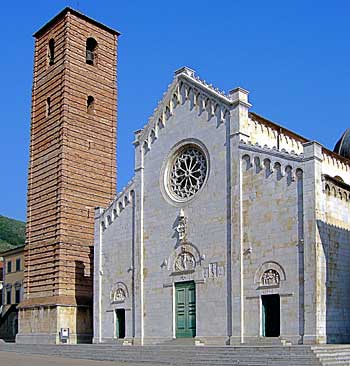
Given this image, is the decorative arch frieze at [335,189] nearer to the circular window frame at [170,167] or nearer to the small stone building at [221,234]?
the small stone building at [221,234]

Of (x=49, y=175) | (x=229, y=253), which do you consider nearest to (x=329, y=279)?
(x=229, y=253)

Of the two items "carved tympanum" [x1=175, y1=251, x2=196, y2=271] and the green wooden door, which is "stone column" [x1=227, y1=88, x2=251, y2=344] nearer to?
"carved tympanum" [x1=175, y1=251, x2=196, y2=271]

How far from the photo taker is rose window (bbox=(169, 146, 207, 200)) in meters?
33.8

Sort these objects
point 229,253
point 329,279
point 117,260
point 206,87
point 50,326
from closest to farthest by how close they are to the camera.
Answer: point 329,279
point 229,253
point 206,87
point 117,260
point 50,326

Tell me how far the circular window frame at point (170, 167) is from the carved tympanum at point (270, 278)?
601cm

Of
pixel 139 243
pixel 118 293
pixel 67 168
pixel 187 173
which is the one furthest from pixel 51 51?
pixel 118 293

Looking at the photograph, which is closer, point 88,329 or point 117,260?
point 117,260

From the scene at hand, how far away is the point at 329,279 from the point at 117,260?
45.7 ft

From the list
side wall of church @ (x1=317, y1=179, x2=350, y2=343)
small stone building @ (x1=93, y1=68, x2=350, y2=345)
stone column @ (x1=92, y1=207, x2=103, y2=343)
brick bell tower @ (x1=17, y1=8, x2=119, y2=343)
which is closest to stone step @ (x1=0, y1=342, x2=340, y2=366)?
small stone building @ (x1=93, y1=68, x2=350, y2=345)

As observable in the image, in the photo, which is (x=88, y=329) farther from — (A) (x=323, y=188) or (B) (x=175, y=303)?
(A) (x=323, y=188)

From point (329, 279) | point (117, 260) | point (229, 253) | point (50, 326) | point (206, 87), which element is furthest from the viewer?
point (50, 326)

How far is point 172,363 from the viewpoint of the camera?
27.8m

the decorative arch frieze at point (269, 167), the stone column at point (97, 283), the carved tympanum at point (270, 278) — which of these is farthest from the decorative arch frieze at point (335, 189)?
the stone column at point (97, 283)

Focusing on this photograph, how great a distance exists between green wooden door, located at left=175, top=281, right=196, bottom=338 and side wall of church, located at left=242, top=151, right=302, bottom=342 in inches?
147
